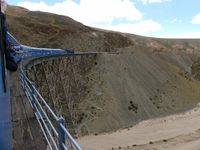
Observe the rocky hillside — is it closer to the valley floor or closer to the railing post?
the valley floor

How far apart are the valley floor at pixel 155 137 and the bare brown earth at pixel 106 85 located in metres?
2.27

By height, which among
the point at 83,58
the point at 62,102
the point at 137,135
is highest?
the point at 83,58

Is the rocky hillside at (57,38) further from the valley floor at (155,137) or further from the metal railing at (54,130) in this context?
the metal railing at (54,130)

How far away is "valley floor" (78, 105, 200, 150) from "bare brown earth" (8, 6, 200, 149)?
227 centimetres

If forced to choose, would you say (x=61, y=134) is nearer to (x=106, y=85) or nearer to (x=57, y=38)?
(x=106, y=85)

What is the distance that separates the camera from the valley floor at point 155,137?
38906 mm

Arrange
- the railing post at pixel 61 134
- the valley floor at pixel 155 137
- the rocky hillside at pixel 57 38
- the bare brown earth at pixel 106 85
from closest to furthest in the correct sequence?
the railing post at pixel 61 134 → the valley floor at pixel 155 137 → the bare brown earth at pixel 106 85 → the rocky hillside at pixel 57 38

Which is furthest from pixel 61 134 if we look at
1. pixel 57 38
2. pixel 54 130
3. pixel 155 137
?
pixel 57 38

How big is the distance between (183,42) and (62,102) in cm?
14630

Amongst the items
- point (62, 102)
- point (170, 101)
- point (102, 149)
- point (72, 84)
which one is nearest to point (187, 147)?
point (102, 149)

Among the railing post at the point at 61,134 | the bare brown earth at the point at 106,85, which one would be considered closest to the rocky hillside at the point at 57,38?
the bare brown earth at the point at 106,85

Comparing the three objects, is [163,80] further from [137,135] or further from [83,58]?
[137,135]

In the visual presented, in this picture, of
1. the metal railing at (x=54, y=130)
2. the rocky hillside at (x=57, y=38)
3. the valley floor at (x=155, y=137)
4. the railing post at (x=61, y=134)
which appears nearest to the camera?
the metal railing at (x=54, y=130)

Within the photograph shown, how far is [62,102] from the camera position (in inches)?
1828
